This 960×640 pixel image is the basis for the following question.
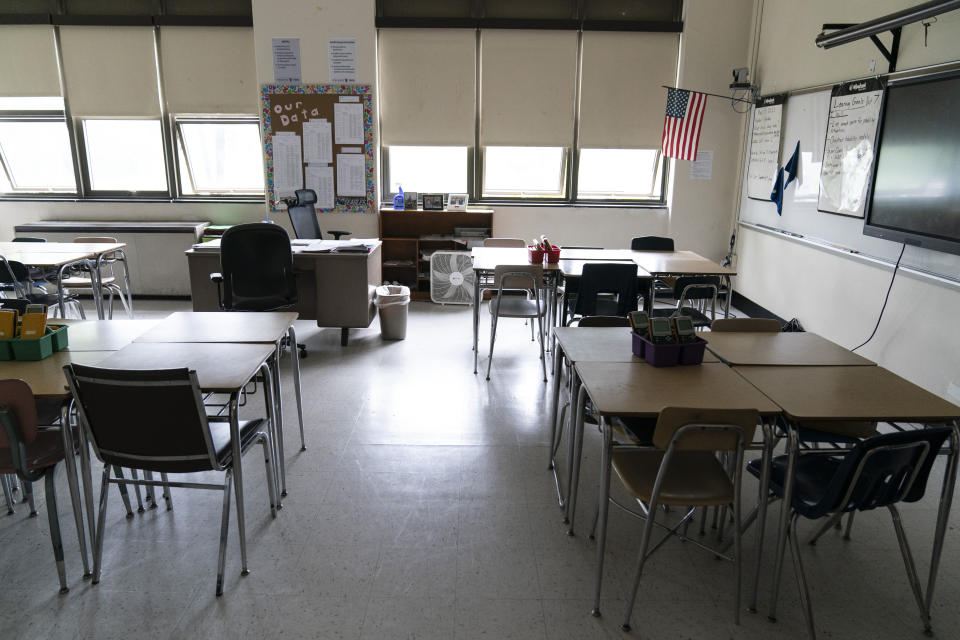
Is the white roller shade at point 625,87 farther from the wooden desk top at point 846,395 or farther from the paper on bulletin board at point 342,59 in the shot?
the wooden desk top at point 846,395

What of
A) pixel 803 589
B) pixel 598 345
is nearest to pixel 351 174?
pixel 598 345

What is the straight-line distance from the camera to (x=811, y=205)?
5496 millimetres

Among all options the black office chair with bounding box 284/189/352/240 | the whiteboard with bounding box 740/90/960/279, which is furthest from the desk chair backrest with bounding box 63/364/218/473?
the whiteboard with bounding box 740/90/960/279

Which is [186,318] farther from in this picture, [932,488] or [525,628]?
[932,488]

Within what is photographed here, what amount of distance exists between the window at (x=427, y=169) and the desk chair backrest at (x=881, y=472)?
19.2 ft

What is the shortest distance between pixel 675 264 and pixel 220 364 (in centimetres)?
362

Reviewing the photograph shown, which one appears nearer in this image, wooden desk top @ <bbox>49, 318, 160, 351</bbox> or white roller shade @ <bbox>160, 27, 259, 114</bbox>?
wooden desk top @ <bbox>49, 318, 160, 351</bbox>

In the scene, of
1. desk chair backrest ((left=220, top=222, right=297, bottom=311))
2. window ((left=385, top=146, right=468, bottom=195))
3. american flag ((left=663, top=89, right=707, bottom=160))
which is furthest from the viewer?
window ((left=385, top=146, right=468, bottom=195))

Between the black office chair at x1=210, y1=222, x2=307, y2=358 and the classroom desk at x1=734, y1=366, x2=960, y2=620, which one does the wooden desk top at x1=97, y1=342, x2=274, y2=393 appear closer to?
the black office chair at x1=210, y1=222, x2=307, y2=358

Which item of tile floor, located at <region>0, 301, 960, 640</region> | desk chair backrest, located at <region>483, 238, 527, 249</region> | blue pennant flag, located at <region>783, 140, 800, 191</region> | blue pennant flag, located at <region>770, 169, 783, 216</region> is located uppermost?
blue pennant flag, located at <region>783, 140, 800, 191</region>

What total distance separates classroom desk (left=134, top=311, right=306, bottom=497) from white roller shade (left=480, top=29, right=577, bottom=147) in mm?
4434

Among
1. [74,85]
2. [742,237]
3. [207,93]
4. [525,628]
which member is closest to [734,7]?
[742,237]

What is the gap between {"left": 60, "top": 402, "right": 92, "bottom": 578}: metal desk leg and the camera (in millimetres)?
2428

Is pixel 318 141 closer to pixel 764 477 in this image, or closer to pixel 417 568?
pixel 417 568
